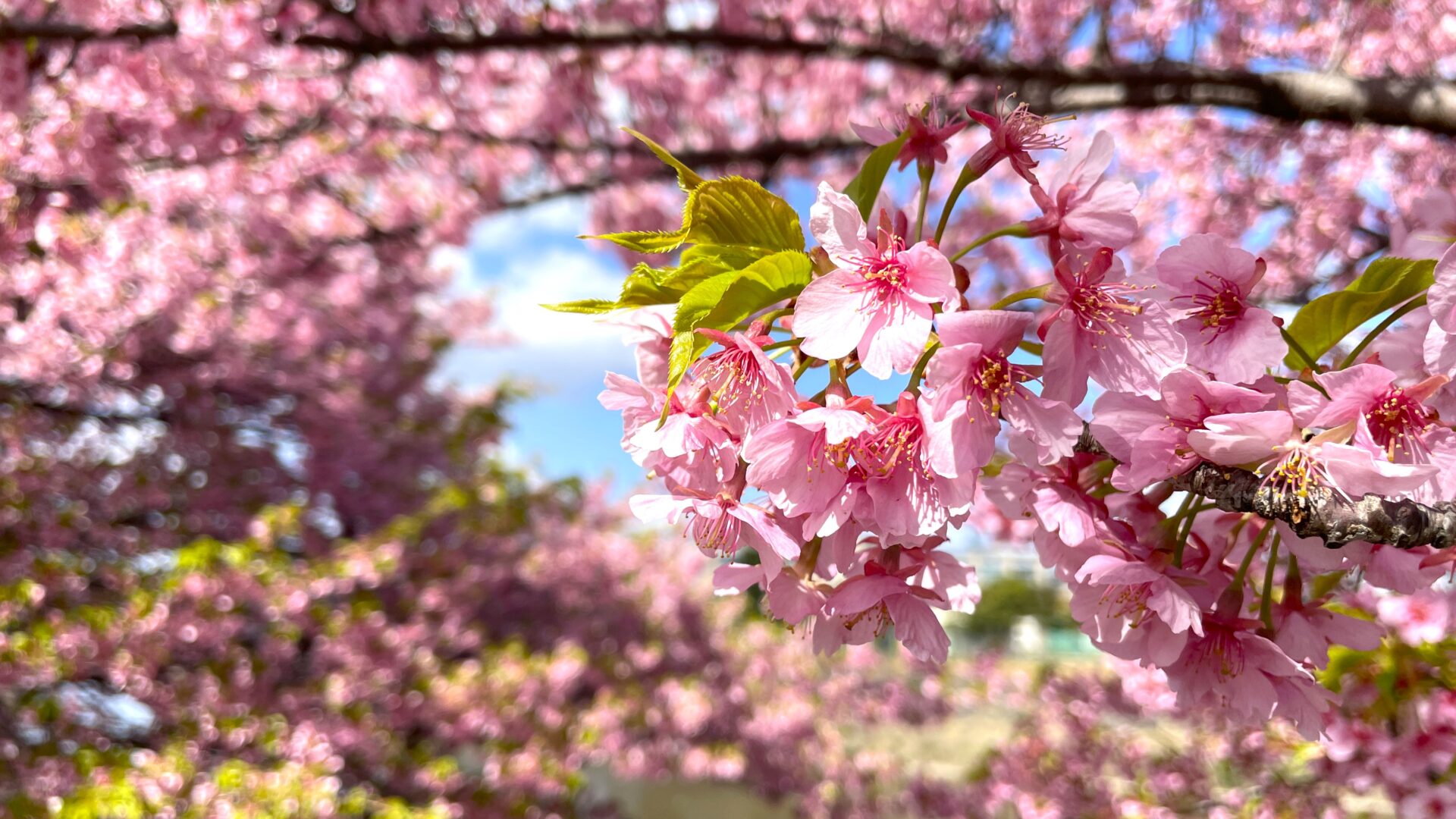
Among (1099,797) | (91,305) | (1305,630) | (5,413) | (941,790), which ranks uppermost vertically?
(1305,630)

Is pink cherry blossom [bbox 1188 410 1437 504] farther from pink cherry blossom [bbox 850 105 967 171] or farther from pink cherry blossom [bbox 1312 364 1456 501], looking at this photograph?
pink cherry blossom [bbox 850 105 967 171]

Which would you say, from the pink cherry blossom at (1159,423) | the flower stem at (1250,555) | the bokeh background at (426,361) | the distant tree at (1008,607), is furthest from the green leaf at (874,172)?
the distant tree at (1008,607)

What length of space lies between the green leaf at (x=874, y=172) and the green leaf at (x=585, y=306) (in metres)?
0.34

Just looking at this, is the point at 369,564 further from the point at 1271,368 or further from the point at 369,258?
the point at 1271,368

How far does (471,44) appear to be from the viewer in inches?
156

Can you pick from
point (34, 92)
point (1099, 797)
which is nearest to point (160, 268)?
point (34, 92)

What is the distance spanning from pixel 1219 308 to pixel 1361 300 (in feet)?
0.51

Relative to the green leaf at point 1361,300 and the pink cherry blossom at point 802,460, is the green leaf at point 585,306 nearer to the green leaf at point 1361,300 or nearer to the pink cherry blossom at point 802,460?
the pink cherry blossom at point 802,460

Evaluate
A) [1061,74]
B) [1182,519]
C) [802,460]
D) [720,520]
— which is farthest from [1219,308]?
[1061,74]

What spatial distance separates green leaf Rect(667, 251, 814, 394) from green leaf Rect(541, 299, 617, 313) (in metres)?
0.14

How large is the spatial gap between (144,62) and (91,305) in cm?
261

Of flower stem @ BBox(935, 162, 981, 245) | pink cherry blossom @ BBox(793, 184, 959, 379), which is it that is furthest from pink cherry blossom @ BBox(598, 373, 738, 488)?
flower stem @ BBox(935, 162, 981, 245)

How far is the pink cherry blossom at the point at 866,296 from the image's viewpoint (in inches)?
34.0

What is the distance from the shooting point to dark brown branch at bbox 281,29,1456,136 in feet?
8.96
